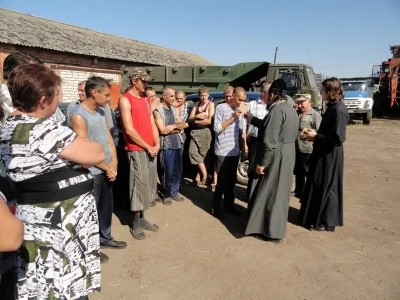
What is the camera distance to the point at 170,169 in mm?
5039

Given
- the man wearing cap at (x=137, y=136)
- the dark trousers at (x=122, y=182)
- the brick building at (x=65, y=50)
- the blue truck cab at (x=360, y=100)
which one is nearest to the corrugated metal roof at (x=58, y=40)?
the brick building at (x=65, y=50)

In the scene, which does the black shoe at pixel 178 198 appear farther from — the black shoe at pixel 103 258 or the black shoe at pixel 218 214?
the black shoe at pixel 103 258

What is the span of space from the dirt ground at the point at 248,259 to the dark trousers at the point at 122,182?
0.68 feet

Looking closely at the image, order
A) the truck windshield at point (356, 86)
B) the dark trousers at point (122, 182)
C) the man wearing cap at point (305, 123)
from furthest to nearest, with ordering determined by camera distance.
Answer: the truck windshield at point (356, 86), the man wearing cap at point (305, 123), the dark trousers at point (122, 182)

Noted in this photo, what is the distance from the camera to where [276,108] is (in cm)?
362

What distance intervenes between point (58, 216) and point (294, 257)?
265 cm

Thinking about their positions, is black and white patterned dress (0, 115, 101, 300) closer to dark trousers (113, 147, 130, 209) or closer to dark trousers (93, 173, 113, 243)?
dark trousers (93, 173, 113, 243)

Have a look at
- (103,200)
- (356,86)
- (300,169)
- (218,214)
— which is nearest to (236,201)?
(218,214)

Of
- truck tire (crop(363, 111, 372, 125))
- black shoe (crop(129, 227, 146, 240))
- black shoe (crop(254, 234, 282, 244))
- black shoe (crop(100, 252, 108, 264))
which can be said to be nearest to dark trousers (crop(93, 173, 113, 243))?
black shoe (crop(100, 252, 108, 264))

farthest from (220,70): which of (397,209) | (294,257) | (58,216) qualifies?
(58,216)

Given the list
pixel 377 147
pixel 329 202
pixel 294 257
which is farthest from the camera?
pixel 377 147

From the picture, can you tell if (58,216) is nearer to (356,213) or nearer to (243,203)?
(243,203)

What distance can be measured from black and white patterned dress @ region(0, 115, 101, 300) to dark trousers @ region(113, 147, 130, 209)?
86.4 inches

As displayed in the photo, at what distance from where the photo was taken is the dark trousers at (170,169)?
5.02m
